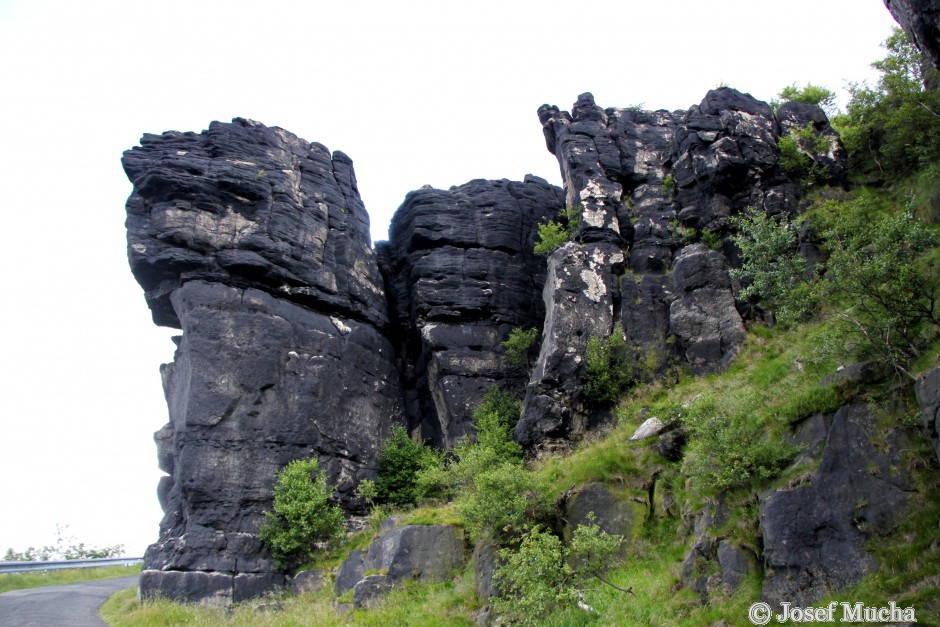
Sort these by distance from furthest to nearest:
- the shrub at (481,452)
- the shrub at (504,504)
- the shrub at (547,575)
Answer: the shrub at (481,452)
the shrub at (504,504)
the shrub at (547,575)

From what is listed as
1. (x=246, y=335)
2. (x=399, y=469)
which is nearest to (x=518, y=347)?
(x=399, y=469)

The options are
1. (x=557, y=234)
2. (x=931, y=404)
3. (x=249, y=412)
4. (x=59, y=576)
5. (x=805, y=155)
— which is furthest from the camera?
(x=557, y=234)

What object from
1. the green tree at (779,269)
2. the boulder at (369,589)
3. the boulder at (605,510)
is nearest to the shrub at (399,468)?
the boulder at (369,589)

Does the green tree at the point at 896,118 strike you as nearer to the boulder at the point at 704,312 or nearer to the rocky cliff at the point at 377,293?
the rocky cliff at the point at 377,293

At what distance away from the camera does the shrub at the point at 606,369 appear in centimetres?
2702

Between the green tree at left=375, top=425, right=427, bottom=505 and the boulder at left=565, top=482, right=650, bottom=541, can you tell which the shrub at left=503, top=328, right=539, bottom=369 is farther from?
the boulder at left=565, top=482, right=650, bottom=541

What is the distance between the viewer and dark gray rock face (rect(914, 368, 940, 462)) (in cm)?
1029

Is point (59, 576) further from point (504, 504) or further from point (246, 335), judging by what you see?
point (504, 504)

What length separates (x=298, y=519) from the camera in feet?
85.8

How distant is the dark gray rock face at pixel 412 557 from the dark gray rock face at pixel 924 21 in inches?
725

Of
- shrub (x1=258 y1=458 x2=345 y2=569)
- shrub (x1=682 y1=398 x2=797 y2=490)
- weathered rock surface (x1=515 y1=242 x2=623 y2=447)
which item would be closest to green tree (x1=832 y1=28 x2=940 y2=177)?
weathered rock surface (x1=515 y1=242 x2=623 y2=447)

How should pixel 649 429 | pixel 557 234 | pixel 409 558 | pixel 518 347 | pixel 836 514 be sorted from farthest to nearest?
pixel 518 347
pixel 557 234
pixel 409 558
pixel 649 429
pixel 836 514

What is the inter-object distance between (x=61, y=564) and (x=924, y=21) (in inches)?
1634

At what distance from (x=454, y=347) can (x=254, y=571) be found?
14971mm
